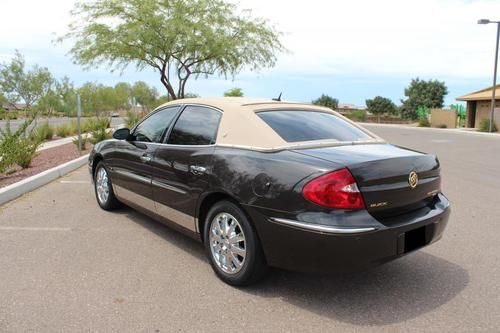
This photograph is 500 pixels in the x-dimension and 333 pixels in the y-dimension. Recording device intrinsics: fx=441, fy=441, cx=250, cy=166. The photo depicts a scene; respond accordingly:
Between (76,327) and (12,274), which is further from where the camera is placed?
(12,274)

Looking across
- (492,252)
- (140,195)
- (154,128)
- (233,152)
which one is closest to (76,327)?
(233,152)

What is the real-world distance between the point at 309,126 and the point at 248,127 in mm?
660

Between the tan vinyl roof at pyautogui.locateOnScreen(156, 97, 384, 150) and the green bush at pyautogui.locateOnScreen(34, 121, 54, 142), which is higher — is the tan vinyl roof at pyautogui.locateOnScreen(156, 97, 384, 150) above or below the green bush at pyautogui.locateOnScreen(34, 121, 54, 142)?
above

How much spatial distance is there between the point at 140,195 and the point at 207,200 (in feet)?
4.48

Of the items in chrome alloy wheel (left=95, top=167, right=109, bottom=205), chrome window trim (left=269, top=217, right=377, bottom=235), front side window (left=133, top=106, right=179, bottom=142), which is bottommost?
chrome alloy wheel (left=95, top=167, right=109, bottom=205)

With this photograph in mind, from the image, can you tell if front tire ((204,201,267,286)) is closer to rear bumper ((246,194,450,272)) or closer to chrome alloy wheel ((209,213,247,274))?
chrome alloy wheel ((209,213,247,274))

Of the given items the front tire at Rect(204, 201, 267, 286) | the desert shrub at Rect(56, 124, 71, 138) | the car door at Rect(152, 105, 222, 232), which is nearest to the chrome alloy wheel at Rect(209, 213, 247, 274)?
the front tire at Rect(204, 201, 267, 286)

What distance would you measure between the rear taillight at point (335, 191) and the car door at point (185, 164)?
112cm

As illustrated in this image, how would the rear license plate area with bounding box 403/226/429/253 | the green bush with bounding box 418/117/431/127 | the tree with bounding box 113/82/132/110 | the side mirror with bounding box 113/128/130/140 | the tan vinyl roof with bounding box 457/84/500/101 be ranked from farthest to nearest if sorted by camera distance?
the tree with bounding box 113/82/132/110
the green bush with bounding box 418/117/431/127
the tan vinyl roof with bounding box 457/84/500/101
the side mirror with bounding box 113/128/130/140
the rear license plate area with bounding box 403/226/429/253

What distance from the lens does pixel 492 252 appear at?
15.3 ft

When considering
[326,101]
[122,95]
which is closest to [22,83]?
[122,95]

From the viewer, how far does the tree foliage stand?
68.4 meters

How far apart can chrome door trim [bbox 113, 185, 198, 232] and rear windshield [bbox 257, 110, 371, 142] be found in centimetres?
118

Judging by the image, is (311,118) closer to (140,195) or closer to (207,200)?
(207,200)
